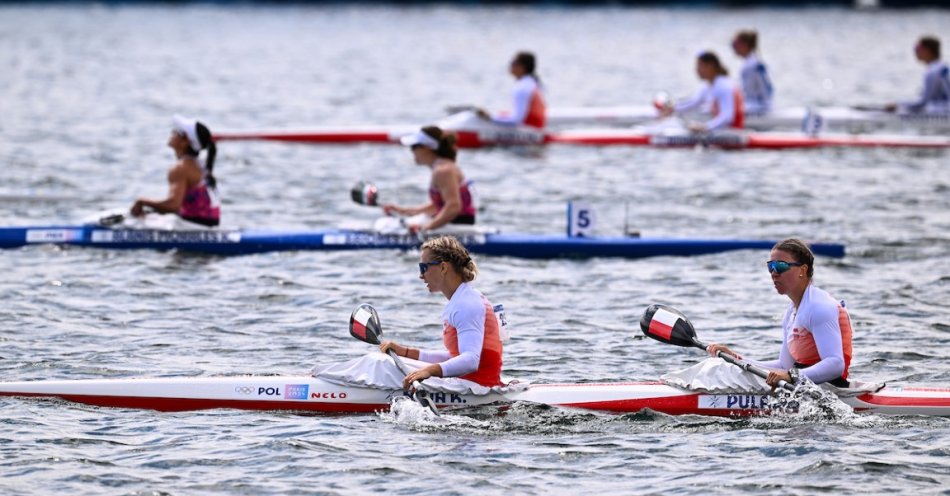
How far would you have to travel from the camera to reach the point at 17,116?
1235 inches

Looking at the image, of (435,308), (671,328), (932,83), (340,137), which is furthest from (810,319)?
(932,83)

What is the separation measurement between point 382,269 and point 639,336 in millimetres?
3578

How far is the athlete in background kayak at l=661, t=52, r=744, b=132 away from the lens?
23.6m

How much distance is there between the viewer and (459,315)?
10297mm

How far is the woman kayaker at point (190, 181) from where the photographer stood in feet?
51.6

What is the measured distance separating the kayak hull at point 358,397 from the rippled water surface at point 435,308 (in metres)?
0.10

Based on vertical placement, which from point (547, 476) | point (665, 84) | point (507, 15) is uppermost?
point (507, 15)

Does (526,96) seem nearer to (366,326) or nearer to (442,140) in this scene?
(442,140)

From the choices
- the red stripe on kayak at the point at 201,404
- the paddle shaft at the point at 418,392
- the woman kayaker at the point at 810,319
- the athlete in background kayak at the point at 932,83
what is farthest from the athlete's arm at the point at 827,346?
the athlete in background kayak at the point at 932,83

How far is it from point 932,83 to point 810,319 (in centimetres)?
1751

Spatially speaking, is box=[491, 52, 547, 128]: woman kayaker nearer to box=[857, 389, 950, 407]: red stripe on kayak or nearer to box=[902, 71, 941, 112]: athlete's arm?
box=[902, 71, 941, 112]: athlete's arm

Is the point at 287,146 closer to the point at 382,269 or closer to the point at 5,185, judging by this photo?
the point at 5,185

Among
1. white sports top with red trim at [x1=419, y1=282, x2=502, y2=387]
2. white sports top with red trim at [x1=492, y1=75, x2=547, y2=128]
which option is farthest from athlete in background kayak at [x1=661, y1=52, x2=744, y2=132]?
white sports top with red trim at [x1=419, y1=282, x2=502, y2=387]

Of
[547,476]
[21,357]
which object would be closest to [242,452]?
[547,476]
